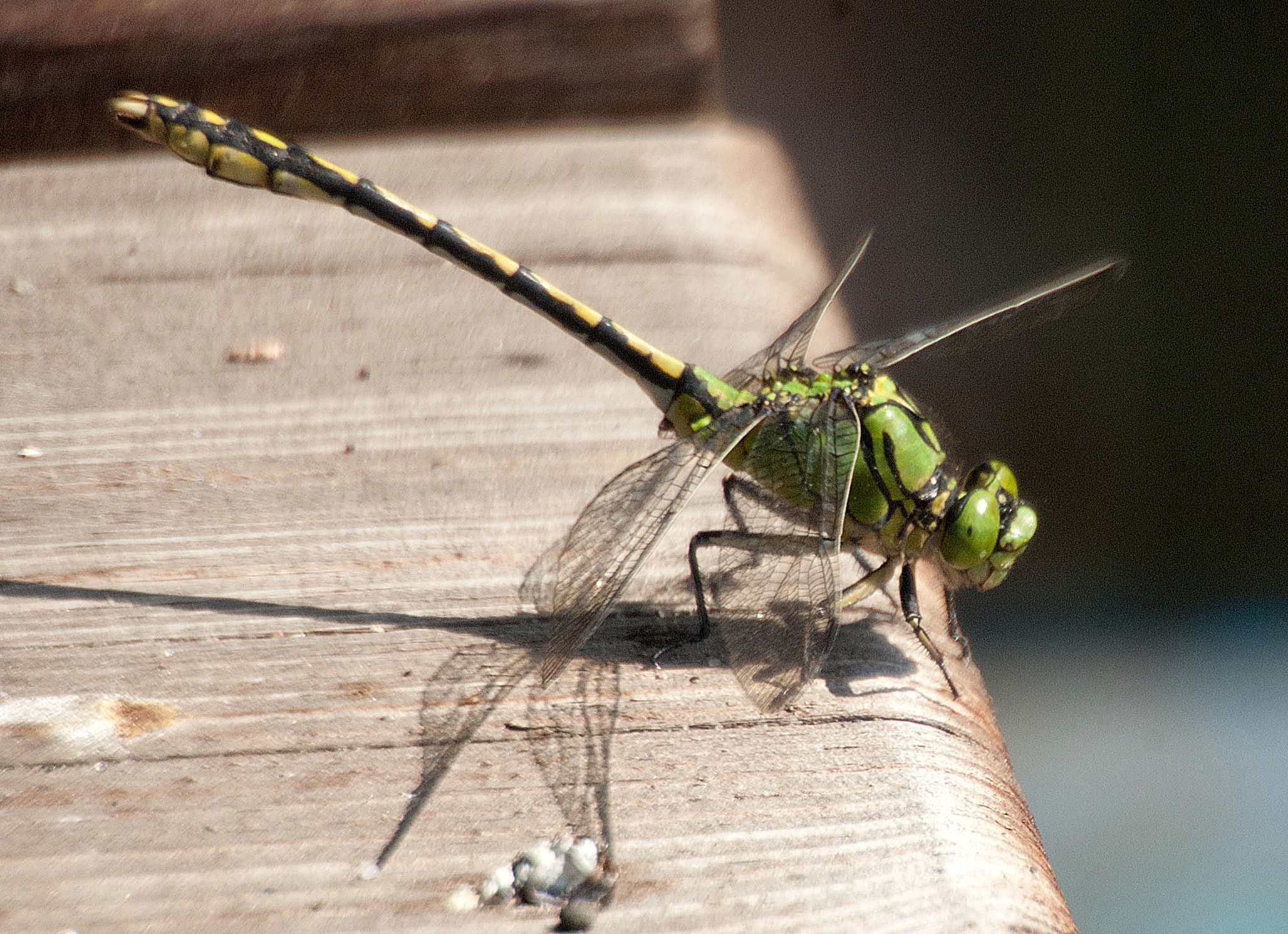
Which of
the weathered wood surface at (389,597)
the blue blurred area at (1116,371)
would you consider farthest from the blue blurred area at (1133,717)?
the weathered wood surface at (389,597)

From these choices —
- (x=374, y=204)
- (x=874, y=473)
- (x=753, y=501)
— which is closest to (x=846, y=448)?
(x=874, y=473)

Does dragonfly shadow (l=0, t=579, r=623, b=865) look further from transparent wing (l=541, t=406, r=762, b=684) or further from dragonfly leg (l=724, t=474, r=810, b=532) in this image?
dragonfly leg (l=724, t=474, r=810, b=532)

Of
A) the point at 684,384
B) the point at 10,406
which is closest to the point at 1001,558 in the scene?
the point at 684,384

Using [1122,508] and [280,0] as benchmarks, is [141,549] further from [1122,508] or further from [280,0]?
[1122,508]

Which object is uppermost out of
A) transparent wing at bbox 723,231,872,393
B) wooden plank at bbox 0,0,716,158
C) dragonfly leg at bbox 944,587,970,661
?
wooden plank at bbox 0,0,716,158

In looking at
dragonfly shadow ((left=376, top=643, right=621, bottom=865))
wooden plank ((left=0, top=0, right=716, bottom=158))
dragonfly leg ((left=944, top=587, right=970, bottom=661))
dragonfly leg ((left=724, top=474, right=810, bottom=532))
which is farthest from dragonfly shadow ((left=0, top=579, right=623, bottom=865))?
wooden plank ((left=0, top=0, right=716, bottom=158))

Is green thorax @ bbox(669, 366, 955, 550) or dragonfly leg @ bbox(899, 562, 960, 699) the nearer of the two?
dragonfly leg @ bbox(899, 562, 960, 699)

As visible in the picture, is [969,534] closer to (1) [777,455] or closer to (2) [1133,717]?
(1) [777,455]
